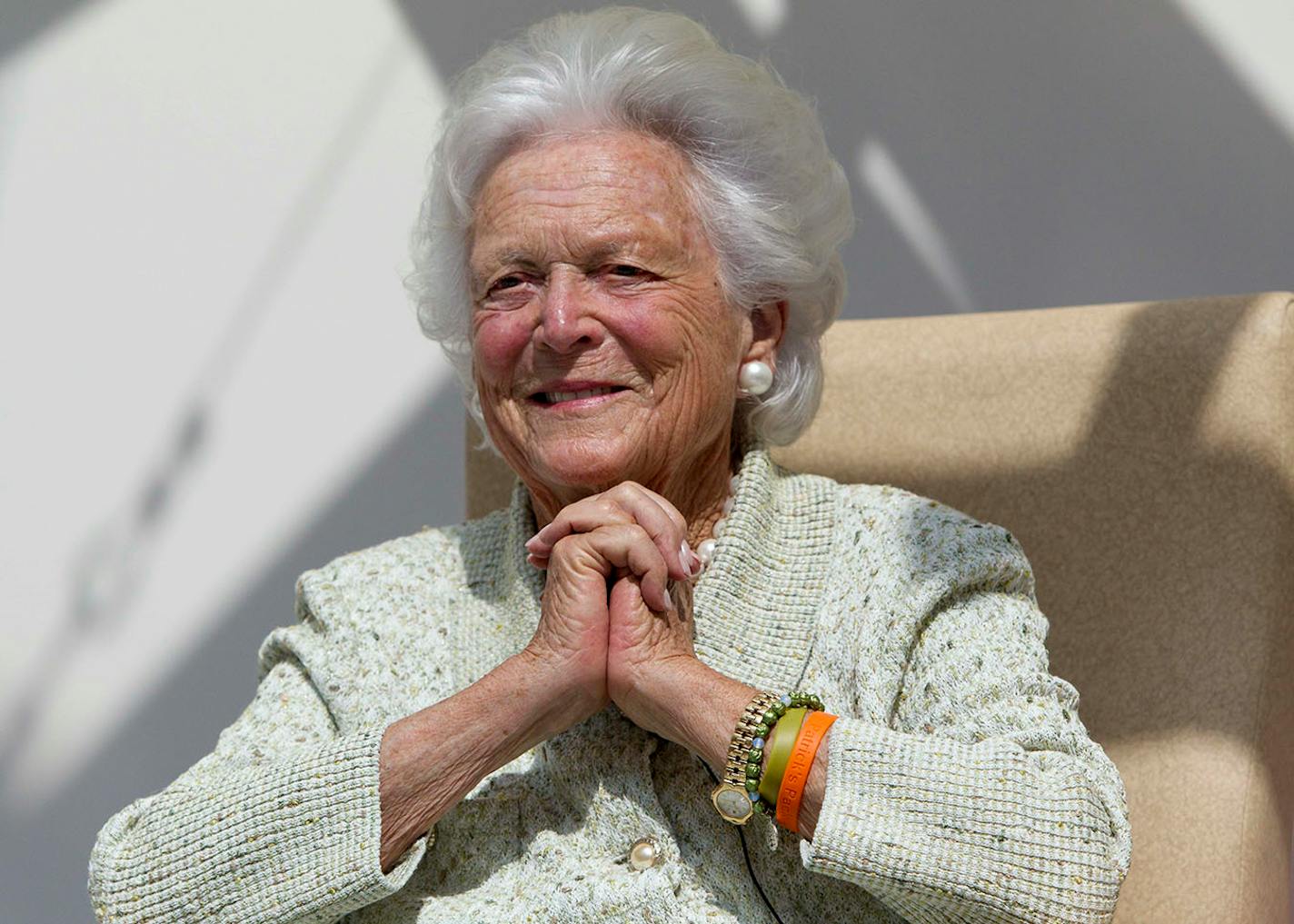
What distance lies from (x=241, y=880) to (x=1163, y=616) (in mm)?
1385

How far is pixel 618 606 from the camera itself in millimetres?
2127

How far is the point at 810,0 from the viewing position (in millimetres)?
3449

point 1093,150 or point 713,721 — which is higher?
point 713,721

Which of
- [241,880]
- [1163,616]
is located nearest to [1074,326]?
[1163,616]

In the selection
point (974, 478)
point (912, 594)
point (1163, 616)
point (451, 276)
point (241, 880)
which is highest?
point (451, 276)

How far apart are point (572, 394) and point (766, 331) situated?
36 centimetres

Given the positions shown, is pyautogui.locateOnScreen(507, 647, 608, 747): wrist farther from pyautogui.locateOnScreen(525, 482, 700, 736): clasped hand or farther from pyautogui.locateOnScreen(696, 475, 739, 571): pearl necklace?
pyautogui.locateOnScreen(696, 475, 739, 571): pearl necklace

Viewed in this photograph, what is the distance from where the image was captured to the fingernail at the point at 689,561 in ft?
7.13

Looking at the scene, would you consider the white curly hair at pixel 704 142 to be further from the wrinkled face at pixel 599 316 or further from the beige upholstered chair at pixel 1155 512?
the beige upholstered chair at pixel 1155 512

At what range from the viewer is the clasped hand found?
6.86ft

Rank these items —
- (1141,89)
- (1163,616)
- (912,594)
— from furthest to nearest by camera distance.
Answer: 1. (1141,89)
2. (1163,616)
3. (912,594)

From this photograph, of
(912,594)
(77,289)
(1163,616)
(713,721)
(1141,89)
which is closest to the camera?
(713,721)

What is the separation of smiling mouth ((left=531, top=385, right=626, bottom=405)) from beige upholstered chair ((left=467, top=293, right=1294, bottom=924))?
660mm

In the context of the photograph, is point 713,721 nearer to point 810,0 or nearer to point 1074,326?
point 1074,326
